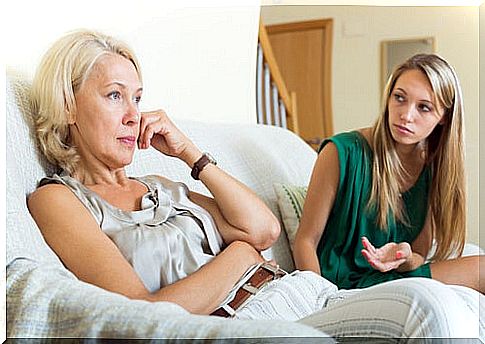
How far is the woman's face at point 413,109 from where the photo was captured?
186cm

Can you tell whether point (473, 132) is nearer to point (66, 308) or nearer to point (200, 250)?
point (200, 250)

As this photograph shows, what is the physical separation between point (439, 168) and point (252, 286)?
722 mm

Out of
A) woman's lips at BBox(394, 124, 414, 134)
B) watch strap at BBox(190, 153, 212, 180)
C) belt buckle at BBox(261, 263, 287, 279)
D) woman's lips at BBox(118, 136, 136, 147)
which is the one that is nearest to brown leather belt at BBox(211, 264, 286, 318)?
belt buckle at BBox(261, 263, 287, 279)

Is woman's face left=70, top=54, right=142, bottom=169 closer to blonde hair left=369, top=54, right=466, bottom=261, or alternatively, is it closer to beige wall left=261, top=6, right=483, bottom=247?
blonde hair left=369, top=54, right=466, bottom=261

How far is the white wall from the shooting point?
1566 millimetres

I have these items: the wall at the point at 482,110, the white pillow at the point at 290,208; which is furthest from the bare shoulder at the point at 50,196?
the wall at the point at 482,110

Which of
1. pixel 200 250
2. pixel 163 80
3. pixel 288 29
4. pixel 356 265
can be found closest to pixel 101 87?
pixel 200 250

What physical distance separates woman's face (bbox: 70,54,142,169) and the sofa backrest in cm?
8

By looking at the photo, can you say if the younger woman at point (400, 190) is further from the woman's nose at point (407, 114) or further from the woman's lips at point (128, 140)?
the woman's lips at point (128, 140)

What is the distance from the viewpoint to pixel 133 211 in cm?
135

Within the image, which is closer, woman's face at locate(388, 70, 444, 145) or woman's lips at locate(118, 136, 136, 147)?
woman's lips at locate(118, 136, 136, 147)

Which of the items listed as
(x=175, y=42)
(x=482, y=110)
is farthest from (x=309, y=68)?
(x=175, y=42)

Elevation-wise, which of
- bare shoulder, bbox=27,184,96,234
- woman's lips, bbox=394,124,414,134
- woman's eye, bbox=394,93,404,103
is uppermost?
woman's eye, bbox=394,93,404,103

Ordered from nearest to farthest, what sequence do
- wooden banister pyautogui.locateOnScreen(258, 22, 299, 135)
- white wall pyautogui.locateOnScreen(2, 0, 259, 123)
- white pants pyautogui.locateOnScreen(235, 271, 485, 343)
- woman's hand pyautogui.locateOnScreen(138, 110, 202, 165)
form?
1. white pants pyautogui.locateOnScreen(235, 271, 485, 343)
2. woman's hand pyautogui.locateOnScreen(138, 110, 202, 165)
3. white wall pyautogui.locateOnScreen(2, 0, 259, 123)
4. wooden banister pyautogui.locateOnScreen(258, 22, 299, 135)
